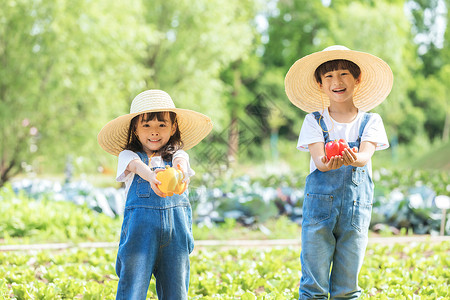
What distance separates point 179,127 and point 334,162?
853 mm

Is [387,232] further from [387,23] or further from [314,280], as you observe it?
[387,23]

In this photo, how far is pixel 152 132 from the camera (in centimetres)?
251

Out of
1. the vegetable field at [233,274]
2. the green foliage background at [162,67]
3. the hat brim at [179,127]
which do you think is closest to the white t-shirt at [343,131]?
the hat brim at [179,127]

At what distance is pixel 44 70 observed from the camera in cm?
930

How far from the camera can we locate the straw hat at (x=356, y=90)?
266 centimetres

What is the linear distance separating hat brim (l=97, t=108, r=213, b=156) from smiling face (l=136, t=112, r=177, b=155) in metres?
0.06

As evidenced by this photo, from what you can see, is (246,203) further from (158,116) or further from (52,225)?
(158,116)

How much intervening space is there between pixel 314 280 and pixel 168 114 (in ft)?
3.70

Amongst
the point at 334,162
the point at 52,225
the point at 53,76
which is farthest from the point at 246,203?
the point at 53,76

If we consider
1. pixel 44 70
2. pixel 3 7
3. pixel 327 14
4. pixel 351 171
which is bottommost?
pixel 351 171

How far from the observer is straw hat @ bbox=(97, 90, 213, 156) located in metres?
2.49

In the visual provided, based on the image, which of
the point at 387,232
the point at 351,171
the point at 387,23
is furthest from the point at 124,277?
the point at 387,23

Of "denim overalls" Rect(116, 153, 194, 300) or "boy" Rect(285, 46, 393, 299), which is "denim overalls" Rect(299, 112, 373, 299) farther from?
"denim overalls" Rect(116, 153, 194, 300)

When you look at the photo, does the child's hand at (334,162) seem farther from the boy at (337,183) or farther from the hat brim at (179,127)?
the hat brim at (179,127)
